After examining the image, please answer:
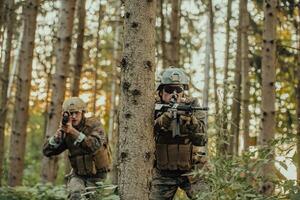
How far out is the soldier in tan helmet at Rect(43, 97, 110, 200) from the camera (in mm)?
6711

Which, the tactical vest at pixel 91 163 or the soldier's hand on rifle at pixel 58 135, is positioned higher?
the soldier's hand on rifle at pixel 58 135

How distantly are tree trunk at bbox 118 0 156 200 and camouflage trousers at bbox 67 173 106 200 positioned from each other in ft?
7.04

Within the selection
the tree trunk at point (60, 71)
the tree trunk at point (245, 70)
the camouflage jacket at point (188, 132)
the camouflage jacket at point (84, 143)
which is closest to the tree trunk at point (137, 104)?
the camouflage jacket at point (188, 132)

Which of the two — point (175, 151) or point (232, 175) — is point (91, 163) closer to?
point (175, 151)

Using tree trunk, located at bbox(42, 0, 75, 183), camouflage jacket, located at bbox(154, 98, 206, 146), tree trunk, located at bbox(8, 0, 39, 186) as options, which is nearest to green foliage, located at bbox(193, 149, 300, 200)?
camouflage jacket, located at bbox(154, 98, 206, 146)

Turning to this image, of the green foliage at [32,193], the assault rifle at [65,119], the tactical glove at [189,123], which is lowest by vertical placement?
the green foliage at [32,193]

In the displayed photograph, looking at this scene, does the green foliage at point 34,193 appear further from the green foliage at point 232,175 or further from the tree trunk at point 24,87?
the green foliage at point 232,175

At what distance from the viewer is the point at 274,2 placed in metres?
7.93

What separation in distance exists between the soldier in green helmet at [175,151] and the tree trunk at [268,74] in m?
1.84

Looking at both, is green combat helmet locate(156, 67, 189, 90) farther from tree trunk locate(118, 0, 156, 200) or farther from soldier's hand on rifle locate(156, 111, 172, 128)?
tree trunk locate(118, 0, 156, 200)

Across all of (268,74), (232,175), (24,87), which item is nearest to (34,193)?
(24,87)

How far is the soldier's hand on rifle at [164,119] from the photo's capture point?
5.06 metres

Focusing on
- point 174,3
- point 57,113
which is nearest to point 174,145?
point 57,113

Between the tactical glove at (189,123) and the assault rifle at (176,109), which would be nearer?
the assault rifle at (176,109)
